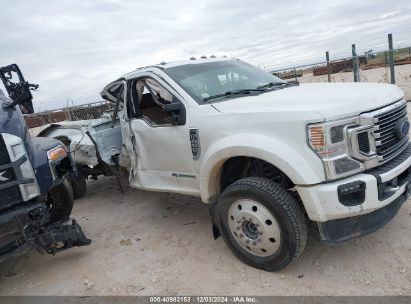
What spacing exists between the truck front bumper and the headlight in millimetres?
107

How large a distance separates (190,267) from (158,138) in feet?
4.91

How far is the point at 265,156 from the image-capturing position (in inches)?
131

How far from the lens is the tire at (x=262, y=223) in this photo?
332 cm

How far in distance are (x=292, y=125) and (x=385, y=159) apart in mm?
870

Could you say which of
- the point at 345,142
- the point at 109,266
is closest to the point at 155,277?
the point at 109,266

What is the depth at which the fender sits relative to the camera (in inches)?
122

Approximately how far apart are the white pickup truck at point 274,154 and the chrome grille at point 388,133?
0.04 feet

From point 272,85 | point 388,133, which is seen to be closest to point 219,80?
point 272,85

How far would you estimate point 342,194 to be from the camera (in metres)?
3.06

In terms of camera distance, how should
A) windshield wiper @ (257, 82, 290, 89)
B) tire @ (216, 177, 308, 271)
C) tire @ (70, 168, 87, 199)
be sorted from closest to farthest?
tire @ (216, 177, 308, 271), windshield wiper @ (257, 82, 290, 89), tire @ (70, 168, 87, 199)

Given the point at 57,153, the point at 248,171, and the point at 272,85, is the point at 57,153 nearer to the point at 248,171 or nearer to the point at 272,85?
the point at 248,171

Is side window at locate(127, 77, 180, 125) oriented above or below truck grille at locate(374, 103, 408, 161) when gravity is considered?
above

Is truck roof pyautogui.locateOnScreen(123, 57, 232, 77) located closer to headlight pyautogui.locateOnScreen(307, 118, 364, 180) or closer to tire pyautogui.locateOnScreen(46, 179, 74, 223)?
tire pyautogui.locateOnScreen(46, 179, 74, 223)

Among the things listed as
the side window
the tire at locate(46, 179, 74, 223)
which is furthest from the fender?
the tire at locate(46, 179, 74, 223)
